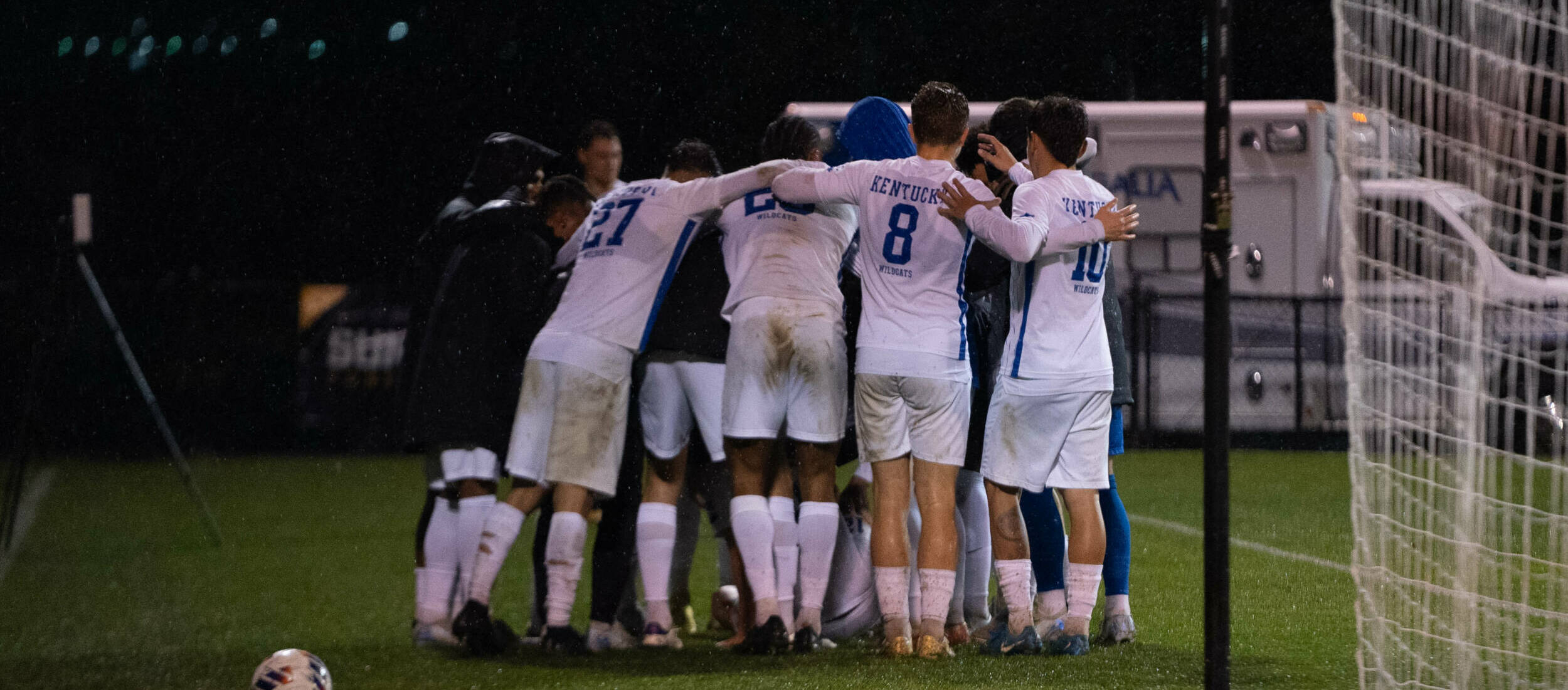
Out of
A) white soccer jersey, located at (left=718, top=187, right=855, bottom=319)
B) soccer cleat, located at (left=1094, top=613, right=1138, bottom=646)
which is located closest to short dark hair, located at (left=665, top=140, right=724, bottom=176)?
white soccer jersey, located at (left=718, top=187, right=855, bottom=319)

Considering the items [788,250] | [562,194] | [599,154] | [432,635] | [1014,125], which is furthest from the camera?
[599,154]

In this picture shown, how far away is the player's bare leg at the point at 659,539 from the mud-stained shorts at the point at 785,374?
39cm

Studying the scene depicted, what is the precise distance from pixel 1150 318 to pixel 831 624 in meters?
10.6

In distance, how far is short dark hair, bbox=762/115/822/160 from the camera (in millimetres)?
5762

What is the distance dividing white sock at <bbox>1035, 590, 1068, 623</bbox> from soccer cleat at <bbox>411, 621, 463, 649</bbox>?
2263 millimetres

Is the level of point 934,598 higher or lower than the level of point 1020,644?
higher

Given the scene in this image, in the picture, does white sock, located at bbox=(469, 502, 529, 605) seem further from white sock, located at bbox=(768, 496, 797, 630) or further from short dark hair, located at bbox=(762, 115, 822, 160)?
short dark hair, located at bbox=(762, 115, 822, 160)

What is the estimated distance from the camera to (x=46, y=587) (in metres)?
7.94

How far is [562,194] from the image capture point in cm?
648

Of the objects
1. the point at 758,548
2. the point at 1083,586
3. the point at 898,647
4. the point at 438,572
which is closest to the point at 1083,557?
the point at 1083,586

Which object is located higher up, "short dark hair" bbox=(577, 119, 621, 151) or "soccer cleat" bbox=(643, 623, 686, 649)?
"short dark hair" bbox=(577, 119, 621, 151)

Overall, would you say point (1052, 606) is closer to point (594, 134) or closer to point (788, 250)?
point (788, 250)

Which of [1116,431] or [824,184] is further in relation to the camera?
[1116,431]

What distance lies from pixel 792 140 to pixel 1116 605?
7.03 ft
